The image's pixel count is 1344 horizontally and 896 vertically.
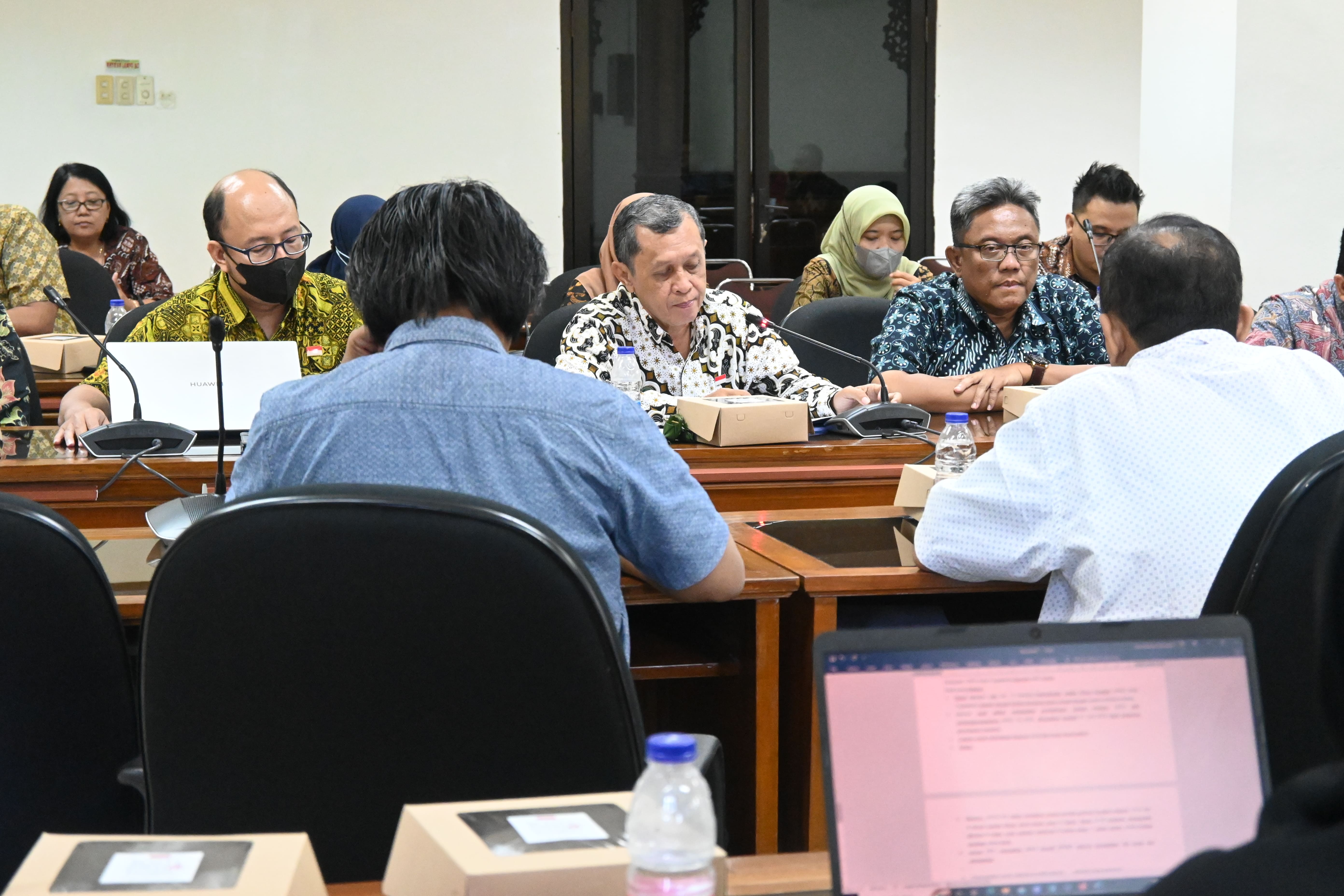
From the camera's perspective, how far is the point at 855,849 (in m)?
0.72

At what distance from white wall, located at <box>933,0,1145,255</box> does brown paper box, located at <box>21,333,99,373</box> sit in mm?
4456

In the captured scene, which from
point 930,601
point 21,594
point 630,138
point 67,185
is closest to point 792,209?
point 630,138

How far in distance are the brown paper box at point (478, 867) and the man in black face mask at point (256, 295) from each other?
2.08 meters

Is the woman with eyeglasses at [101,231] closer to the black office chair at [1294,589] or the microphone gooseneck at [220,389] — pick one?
the microphone gooseneck at [220,389]

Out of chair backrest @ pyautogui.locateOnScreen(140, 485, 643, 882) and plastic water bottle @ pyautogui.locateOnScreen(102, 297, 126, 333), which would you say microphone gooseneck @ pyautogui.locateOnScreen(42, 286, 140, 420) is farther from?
plastic water bottle @ pyautogui.locateOnScreen(102, 297, 126, 333)

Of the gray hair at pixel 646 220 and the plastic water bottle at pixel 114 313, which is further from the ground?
the gray hair at pixel 646 220

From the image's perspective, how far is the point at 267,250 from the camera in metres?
2.75

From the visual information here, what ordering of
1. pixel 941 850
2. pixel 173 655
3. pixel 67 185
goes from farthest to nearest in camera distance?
1. pixel 67 185
2. pixel 173 655
3. pixel 941 850

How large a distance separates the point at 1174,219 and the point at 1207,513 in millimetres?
424

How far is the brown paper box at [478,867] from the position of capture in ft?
2.26

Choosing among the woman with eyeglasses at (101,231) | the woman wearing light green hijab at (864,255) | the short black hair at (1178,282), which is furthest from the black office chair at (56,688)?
the woman with eyeglasses at (101,231)

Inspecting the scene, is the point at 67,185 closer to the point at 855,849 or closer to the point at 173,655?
the point at 173,655

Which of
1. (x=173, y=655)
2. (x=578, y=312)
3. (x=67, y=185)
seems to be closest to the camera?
(x=173, y=655)

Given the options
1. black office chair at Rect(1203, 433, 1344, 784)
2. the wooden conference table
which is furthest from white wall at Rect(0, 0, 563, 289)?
black office chair at Rect(1203, 433, 1344, 784)
